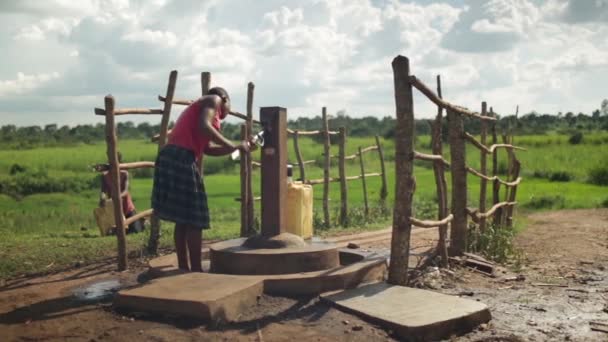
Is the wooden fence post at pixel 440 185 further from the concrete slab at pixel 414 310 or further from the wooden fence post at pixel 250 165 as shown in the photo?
the wooden fence post at pixel 250 165

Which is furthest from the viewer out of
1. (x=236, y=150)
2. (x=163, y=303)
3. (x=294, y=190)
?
(x=294, y=190)

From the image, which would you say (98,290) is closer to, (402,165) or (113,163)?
(113,163)

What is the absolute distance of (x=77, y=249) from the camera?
700 cm

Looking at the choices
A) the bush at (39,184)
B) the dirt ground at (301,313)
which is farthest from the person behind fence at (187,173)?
the bush at (39,184)

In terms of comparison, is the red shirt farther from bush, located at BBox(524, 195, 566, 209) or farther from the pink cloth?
bush, located at BBox(524, 195, 566, 209)

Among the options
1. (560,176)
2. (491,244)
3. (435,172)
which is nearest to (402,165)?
(435,172)

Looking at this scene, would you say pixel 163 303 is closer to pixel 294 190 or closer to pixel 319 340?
pixel 319 340

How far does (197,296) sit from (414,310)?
1.40 m

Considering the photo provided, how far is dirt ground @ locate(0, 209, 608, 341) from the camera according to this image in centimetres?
380

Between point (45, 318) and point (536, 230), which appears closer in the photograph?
point (45, 318)

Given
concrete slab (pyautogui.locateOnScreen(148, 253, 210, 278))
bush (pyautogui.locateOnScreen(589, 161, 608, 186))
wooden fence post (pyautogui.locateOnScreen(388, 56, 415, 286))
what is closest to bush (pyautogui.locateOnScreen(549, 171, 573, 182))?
bush (pyautogui.locateOnScreen(589, 161, 608, 186))

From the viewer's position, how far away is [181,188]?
4840 mm

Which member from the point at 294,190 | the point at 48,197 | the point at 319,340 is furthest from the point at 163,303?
the point at 48,197

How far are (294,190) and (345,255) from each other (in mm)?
1253
